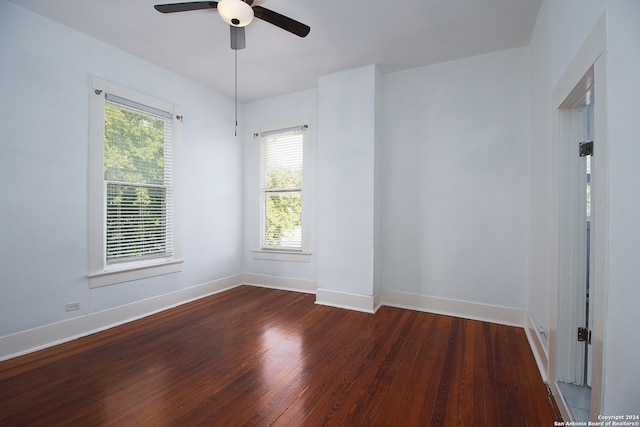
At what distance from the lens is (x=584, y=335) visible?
176 cm

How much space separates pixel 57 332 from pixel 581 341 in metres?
4.18

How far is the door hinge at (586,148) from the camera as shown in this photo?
5.38 feet

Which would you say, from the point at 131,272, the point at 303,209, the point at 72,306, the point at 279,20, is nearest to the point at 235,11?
the point at 279,20

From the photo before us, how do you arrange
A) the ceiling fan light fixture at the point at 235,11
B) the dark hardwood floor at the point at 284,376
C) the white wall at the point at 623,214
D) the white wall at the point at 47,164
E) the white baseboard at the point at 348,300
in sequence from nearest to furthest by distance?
the white wall at the point at 623,214
the dark hardwood floor at the point at 284,376
the ceiling fan light fixture at the point at 235,11
the white wall at the point at 47,164
the white baseboard at the point at 348,300

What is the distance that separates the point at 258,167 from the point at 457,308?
347 centimetres

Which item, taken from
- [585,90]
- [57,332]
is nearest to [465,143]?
[585,90]

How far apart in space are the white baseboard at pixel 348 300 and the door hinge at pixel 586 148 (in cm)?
239

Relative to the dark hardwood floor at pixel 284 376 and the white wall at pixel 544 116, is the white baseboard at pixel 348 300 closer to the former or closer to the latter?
the dark hardwood floor at pixel 284 376

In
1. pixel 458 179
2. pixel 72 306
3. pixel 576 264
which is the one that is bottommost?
pixel 72 306

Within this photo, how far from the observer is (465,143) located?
3240mm

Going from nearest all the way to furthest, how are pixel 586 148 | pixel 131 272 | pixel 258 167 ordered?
pixel 586 148, pixel 131 272, pixel 258 167

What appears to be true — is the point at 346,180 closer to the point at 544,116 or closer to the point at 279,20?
the point at 279,20

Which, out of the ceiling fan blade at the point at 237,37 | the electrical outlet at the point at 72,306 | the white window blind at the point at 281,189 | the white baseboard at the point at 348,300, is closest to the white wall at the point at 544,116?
the white baseboard at the point at 348,300

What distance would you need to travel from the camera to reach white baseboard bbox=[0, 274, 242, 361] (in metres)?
2.35
